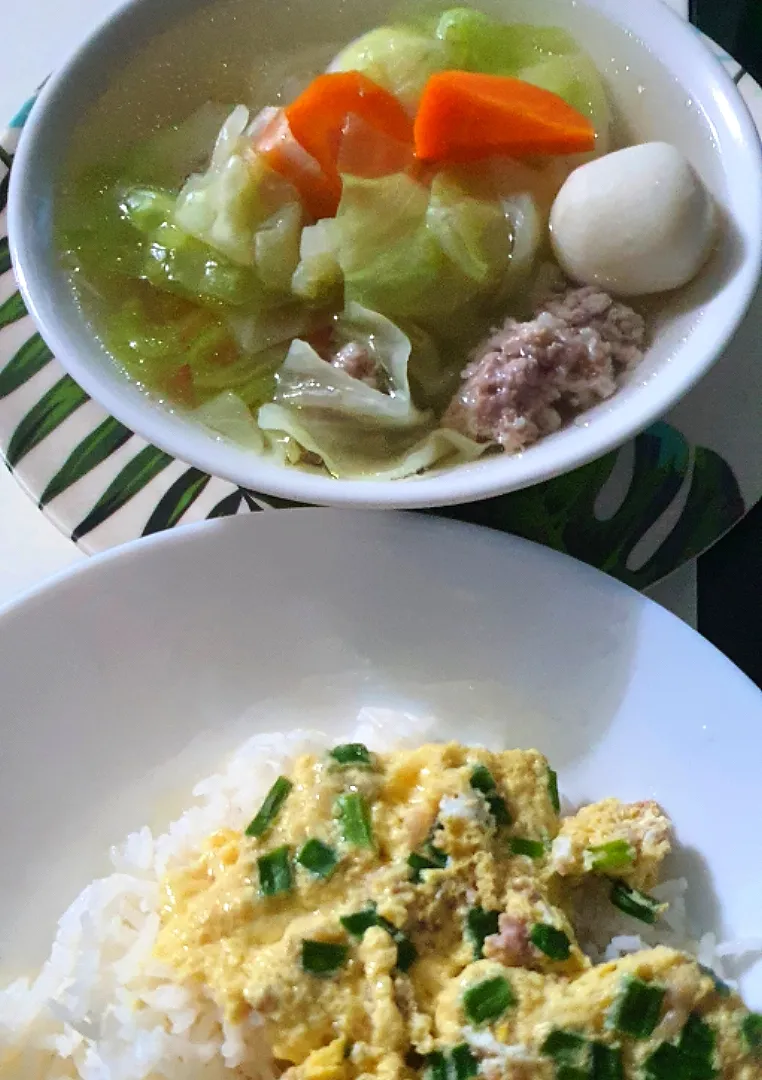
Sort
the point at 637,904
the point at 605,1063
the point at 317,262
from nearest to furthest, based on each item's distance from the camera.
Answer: the point at 605,1063 → the point at 637,904 → the point at 317,262

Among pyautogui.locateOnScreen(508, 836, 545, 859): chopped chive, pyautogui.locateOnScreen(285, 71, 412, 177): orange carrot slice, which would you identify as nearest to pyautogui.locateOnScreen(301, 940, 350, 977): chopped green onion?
pyautogui.locateOnScreen(508, 836, 545, 859): chopped chive

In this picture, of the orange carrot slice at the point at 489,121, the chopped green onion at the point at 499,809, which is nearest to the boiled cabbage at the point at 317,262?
the orange carrot slice at the point at 489,121

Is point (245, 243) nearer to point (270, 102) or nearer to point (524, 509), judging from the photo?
point (270, 102)

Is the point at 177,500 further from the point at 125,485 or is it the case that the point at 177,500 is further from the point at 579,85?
the point at 579,85

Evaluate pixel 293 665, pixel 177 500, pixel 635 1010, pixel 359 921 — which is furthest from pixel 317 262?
pixel 635 1010

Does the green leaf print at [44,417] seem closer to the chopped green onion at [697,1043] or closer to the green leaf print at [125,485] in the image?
the green leaf print at [125,485]
